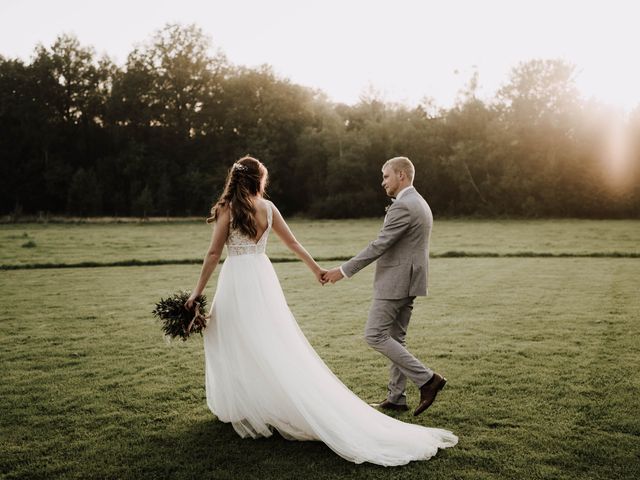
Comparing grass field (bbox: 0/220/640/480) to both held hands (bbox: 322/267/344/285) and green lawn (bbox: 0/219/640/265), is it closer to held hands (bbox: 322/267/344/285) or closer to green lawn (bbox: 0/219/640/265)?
held hands (bbox: 322/267/344/285)

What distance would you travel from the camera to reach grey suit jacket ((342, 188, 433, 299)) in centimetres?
583

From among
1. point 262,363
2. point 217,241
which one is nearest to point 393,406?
point 262,363

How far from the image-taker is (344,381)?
23.8ft

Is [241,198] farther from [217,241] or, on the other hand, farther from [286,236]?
[286,236]

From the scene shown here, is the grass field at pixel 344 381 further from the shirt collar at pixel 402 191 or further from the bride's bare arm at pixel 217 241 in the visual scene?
the shirt collar at pixel 402 191

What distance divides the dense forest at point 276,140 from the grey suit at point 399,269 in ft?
160

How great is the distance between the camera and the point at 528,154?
5234 cm

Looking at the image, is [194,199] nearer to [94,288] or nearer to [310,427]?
[94,288]

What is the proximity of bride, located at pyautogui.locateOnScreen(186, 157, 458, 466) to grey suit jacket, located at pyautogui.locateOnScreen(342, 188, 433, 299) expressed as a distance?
1058 mm

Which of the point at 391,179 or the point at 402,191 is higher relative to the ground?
the point at 391,179

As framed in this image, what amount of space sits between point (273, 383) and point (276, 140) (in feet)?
192

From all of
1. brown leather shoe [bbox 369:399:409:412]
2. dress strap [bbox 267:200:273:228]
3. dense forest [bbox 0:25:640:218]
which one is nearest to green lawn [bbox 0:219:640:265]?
brown leather shoe [bbox 369:399:409:412]

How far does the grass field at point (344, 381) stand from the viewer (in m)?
4.89

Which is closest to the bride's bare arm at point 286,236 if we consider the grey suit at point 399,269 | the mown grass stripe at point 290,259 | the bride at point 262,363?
the bride at point 262,363
